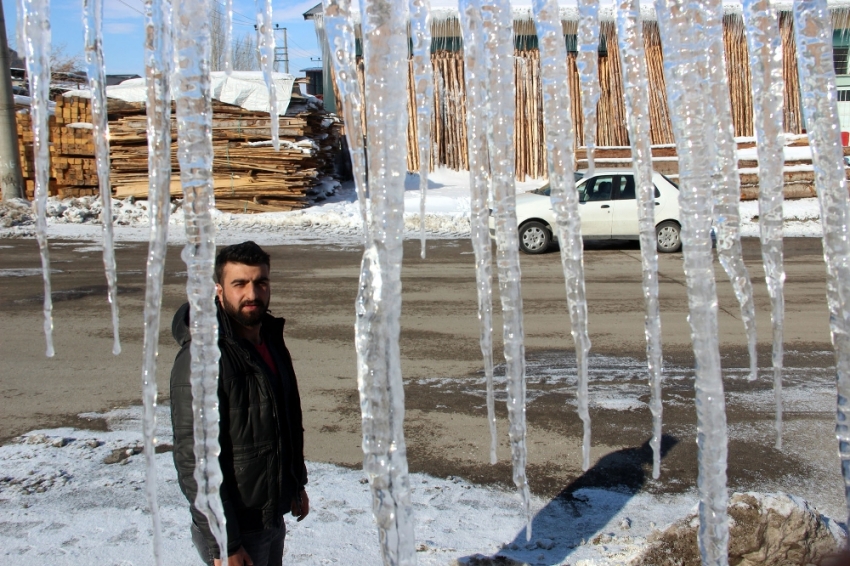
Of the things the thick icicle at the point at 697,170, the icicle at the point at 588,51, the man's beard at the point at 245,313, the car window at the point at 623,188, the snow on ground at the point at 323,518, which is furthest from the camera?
the car window at the point at 623,188

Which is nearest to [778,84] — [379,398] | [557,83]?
[557,83]

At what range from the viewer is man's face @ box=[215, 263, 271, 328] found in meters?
2.58

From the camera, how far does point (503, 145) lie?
1731 millimetres

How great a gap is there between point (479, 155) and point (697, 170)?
563mm

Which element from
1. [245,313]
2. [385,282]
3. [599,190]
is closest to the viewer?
[385,282]

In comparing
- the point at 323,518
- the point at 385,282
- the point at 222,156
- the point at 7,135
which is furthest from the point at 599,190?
the point at 385,282

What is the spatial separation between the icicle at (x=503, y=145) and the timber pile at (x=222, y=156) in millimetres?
15429

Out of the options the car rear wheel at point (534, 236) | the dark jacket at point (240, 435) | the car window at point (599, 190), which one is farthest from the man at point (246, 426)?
the car window at point (599, 190)

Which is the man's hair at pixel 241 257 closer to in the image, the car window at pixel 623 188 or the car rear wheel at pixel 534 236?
the car rear wheel at pixel 534 236

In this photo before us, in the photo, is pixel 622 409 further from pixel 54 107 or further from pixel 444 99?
pixel 54 107

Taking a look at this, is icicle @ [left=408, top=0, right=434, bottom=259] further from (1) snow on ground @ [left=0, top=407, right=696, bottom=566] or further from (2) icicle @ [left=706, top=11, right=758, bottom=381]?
(1) snow on ground @ [left=0, top=407, right=696, bottom=566]

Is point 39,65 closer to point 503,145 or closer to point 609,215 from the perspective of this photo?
point 503,145

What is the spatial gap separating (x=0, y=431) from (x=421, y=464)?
2.90m

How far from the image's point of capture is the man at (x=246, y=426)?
2400 mm
